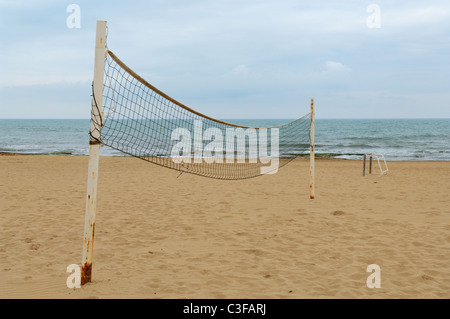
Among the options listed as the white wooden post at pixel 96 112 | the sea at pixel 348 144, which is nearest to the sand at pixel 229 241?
the white wooden post at pixel 96 112

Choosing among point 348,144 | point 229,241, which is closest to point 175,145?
point 348,144

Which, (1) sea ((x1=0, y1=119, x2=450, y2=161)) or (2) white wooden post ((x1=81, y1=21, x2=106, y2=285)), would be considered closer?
(2) white wooden post ((x1=81, y1=21, x2=106, y2=285))

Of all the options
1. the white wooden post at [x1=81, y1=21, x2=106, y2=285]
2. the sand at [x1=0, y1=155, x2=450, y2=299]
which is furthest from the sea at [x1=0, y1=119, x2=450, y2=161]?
the white wooden post at [x1=81, y1=21, x2=106, y2=285]

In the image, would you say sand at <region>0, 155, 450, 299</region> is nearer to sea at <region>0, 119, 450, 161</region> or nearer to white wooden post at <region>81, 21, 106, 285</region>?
white wooden post at <region>81, 21, 106, 285</region>

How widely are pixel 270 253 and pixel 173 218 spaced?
2.86m

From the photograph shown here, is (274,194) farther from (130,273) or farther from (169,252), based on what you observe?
(130,273)

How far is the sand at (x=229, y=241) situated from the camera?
184 inches

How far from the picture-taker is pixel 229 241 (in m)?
6.57

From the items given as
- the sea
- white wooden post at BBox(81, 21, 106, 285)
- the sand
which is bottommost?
the sand

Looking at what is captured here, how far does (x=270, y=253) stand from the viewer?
5.92 meters

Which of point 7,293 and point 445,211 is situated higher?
point 445,211

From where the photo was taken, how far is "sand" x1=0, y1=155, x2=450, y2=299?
468cm

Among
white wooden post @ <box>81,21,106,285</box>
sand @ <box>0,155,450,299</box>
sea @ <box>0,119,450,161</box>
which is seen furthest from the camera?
sea @ <box>0,119,450,161</box>
